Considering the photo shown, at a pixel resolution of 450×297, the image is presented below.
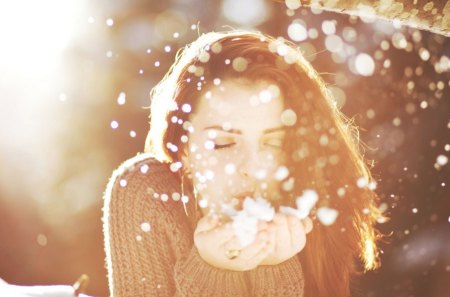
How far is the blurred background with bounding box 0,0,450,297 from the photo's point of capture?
4.07 feet

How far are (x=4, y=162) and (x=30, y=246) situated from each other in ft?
0.92

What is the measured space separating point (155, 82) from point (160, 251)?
25.0 inches

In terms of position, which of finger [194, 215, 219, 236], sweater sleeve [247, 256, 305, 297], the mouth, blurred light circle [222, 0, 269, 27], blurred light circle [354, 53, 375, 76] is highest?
blurred light circle [222, 0, 269, 27]

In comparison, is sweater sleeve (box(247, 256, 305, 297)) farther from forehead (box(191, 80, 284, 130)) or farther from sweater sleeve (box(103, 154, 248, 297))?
forehead (box(191, 80, 284, 130))

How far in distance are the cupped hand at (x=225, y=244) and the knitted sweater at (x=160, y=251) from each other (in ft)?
0.12

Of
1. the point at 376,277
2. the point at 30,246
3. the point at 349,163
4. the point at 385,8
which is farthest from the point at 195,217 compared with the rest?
the point at 30,246

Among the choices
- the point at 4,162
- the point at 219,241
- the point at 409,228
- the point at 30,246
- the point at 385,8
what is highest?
the point at 385,8

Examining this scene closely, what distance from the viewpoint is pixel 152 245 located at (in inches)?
30.6

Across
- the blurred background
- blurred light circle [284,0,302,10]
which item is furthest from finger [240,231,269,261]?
the blurred background

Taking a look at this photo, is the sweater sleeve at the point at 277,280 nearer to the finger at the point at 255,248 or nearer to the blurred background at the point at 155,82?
the finger at the point at 255,248

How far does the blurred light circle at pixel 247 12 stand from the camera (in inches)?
47.8

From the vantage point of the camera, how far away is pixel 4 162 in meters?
1.43

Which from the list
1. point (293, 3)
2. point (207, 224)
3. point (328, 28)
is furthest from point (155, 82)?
point (207, 224)

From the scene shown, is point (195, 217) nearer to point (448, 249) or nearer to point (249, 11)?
point (249, 11)
